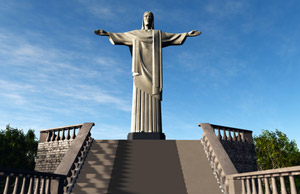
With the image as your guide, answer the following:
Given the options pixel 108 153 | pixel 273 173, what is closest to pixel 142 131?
pixel 108 153

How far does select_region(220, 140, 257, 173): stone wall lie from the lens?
12727mm

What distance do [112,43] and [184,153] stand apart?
318 inches

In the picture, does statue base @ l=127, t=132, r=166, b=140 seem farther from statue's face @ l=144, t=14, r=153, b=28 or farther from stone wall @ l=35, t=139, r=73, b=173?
statue's face @ l=144, t=14, r=153, b=28

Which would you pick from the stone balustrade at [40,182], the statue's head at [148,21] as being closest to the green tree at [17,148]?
the statue's head at [148,21]

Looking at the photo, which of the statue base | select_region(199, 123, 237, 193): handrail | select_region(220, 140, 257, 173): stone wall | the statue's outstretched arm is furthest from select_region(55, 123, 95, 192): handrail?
the statue's outstretched arm

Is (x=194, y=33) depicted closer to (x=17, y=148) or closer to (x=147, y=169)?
(x=147, y=169)

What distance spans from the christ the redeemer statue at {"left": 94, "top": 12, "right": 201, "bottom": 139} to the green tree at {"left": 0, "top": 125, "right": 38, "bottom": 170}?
20803mm

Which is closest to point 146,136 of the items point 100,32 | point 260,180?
point 100,32

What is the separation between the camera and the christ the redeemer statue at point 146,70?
13271 millimetres

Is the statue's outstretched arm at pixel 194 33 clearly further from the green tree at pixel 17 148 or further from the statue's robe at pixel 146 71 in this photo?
the green tree at pixel 17 148

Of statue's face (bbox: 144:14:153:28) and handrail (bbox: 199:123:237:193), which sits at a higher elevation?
statue's face (bbox: 144:14:153:28)

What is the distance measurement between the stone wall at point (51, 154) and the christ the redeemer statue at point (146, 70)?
340 cm

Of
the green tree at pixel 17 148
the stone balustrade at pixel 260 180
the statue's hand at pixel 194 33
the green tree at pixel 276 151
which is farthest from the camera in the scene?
the green tree at pixel 276 151

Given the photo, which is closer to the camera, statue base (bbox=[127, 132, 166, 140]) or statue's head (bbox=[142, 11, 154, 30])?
statue base (bbox=[127, 132, 166, 140])
